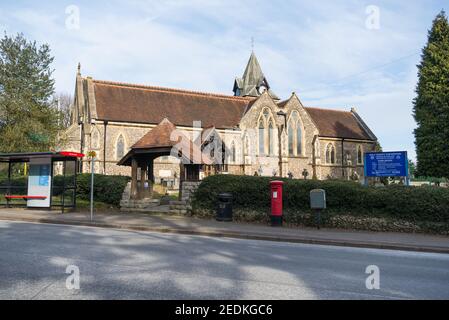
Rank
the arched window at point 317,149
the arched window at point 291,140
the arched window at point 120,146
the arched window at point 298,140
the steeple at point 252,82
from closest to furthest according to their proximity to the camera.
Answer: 1. the arched window at point 120,146
2. the arched window at point 291,140
3. the arched window at point 298,140
4. the arched window at point 317,149
5. the steeple at point 252,82

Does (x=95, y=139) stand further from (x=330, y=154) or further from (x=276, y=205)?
(x=330, y=154)

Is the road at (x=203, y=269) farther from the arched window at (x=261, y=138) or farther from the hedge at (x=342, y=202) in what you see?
the arched window at (x=261, y=138)

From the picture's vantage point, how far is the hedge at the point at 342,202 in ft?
42.8

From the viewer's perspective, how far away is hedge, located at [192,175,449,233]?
13.0 metres

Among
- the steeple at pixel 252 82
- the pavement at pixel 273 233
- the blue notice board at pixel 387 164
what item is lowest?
the pavement at pixel 273 233

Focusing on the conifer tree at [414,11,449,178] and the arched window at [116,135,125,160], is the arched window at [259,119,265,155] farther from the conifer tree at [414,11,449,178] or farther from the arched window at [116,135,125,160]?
the conifer tree at [414,11,449,178]

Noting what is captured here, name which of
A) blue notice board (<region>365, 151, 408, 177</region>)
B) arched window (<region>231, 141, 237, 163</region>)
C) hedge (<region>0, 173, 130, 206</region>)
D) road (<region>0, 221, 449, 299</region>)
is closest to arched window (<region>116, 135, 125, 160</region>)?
arched window (<region>231, 141, 237, 163</region>)

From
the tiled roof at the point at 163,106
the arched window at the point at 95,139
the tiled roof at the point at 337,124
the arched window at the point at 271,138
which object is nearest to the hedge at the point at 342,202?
the arched window at the point at 95,139

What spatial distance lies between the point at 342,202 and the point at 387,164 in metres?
3.37

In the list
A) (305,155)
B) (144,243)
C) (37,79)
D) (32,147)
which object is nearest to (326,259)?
(144,243)

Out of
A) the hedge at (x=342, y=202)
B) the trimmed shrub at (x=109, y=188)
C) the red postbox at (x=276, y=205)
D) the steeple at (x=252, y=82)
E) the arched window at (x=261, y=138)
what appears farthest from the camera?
the steeple at (x=252, y=82)

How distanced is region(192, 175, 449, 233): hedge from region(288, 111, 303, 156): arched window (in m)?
30.0

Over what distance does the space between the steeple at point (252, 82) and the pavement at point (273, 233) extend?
41.4 m

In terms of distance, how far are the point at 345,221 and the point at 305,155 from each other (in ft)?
107
